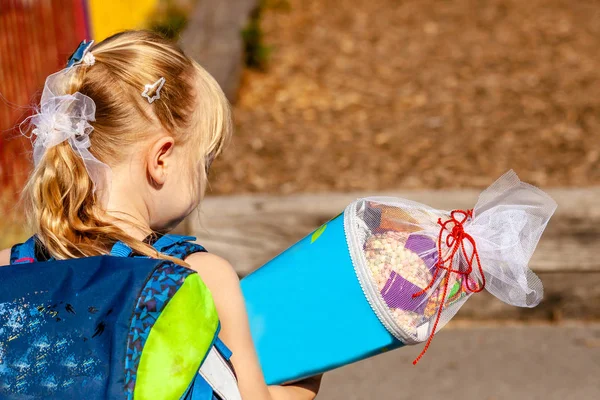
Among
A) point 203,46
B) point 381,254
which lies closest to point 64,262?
point 381,254

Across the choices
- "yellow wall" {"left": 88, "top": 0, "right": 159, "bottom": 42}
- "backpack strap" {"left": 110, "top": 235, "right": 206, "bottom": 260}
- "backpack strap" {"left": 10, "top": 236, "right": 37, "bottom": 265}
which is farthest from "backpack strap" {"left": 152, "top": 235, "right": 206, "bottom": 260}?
"yellow wall" {"left": 88, "top": 0, "right": 159, "bottom": 42}

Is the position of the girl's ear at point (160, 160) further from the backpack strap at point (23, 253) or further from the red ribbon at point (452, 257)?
the red ribbon at point (452, 257)

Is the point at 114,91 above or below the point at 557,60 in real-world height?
above

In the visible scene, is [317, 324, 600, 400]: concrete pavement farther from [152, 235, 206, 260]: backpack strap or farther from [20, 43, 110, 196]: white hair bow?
[20, 43, 110, 196]: white hair bow

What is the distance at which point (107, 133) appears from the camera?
1767 mm

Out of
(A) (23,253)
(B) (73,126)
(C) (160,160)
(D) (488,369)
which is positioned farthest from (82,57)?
(D) (488,369)

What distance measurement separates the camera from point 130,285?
1.50 m

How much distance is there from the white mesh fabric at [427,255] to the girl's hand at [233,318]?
35 centimetres

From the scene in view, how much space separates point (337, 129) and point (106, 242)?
393cm

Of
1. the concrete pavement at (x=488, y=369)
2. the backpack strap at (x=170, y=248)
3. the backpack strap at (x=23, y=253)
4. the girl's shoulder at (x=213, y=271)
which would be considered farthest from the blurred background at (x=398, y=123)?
the girl's shoulder at (x=213, y=271)

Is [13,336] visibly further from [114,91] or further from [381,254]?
[381,254]

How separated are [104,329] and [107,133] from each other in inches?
18.5

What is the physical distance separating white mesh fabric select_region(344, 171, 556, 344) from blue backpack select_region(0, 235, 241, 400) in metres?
0.52

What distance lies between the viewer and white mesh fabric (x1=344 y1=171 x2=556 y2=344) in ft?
6.31
